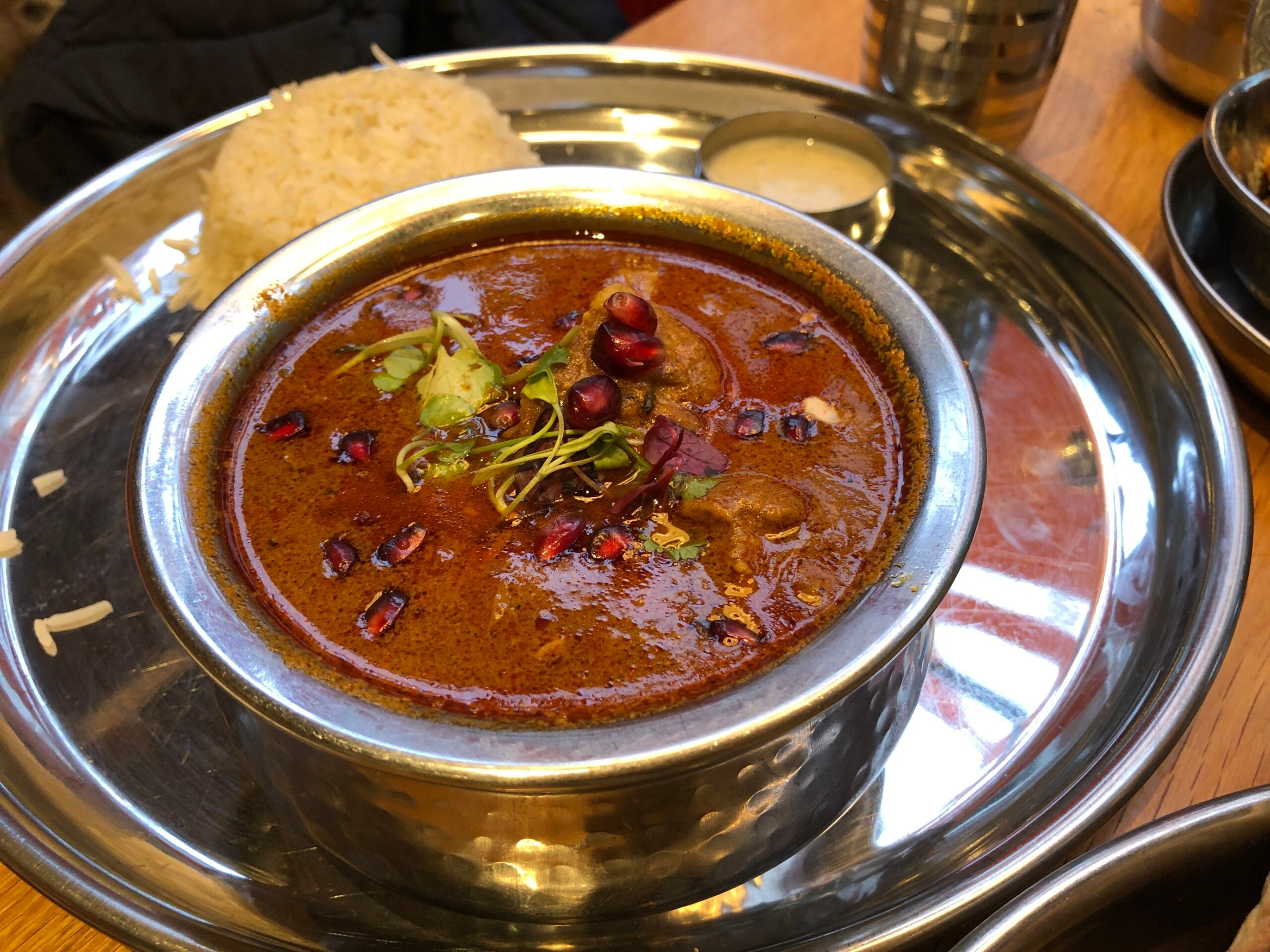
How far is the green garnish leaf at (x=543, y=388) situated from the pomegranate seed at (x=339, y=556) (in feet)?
1.52

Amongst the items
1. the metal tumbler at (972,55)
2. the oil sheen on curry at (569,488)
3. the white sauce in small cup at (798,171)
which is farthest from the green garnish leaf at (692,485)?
the metal tumbler at (972,55)

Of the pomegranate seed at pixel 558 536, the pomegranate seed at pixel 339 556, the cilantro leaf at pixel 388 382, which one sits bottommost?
the pomegranate seed at pixel 339 556

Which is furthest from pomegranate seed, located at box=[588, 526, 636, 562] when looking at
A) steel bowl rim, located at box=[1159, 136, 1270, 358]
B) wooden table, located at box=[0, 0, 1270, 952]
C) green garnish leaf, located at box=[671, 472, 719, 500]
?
steel bowl rim, located at box=[1159, 136, 1270, 358]

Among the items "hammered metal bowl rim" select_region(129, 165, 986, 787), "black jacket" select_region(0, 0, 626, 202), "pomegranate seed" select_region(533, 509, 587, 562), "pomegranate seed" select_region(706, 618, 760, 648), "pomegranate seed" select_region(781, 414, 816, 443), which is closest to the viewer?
"hammered metal bowl rim" select_region(129, 165, 986, 787)

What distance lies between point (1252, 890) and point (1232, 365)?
1590 millimetres

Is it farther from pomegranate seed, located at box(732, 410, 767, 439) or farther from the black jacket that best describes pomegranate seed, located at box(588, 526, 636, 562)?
the black jacket

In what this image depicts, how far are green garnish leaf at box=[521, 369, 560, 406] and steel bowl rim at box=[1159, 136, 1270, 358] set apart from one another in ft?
5.62

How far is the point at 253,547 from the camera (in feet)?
6.10

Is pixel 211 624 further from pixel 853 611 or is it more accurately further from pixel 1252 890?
pixel 1252 890

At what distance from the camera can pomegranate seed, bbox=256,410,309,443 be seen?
2061 mm

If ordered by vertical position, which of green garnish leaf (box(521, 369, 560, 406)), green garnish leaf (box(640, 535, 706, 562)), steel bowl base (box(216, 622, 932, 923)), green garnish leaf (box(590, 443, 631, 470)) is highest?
green garnish leaf (box(521, 369, 560, 406))

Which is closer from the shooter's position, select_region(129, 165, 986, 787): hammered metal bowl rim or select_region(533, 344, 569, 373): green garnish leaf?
select_region(129, 165, 986, 787): hammered metal bowl rim

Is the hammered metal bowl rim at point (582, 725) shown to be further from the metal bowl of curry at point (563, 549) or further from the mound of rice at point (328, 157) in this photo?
the mound of rice at point (328, 157)

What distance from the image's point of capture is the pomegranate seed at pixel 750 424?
2.03 m
